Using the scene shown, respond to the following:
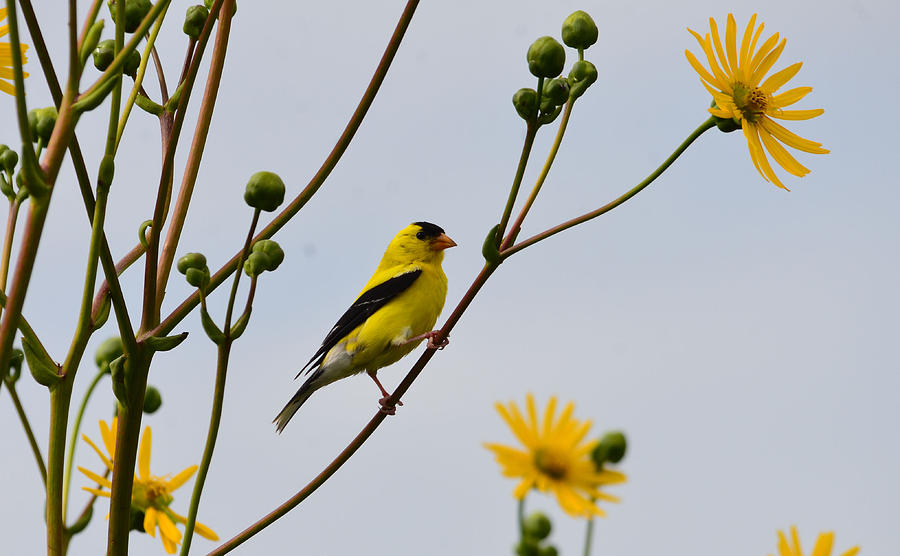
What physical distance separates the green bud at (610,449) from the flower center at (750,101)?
936mm

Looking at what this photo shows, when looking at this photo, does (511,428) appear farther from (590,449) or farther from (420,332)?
(420,332)

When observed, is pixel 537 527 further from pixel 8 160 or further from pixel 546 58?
pixel 8 160

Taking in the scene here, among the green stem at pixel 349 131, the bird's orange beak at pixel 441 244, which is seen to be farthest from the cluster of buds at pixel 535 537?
the bird's orange beak at pixel 441 244

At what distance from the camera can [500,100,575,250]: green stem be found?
4.88ft

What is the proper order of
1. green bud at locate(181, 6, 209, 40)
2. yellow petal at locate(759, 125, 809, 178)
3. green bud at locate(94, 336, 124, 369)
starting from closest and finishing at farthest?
1. yellow petal at locate(759, 125, 809, 178)
2. green bud at locate(181, 6, 209, 40)
3. green bud at locate(94, 336, 124, 369)

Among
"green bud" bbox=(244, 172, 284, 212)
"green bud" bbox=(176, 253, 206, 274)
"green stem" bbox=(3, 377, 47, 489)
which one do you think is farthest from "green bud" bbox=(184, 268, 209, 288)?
"green stem" bbox=(3, 377, 47, 489)

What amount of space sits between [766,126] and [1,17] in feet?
4.06

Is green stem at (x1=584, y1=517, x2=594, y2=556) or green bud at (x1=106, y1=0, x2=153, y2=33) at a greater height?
green bud at (x1=106, y1=0, x2=153, y2=33)

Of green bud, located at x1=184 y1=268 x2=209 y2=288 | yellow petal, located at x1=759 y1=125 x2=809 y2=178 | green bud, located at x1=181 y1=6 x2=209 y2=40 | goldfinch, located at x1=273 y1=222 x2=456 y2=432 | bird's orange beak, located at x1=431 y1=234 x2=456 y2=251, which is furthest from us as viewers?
bird's orange beak, located at x1=431 y1=234 x2=456 y2=251

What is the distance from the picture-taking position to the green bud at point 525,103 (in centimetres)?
157

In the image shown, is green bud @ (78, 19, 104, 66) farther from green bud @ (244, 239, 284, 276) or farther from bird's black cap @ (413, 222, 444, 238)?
bird's black cap @ (413, 222, 444, 238)

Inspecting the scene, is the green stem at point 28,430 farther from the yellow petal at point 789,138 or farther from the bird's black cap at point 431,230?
the bird's black cap at point 431,230

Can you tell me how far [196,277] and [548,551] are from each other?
84cm

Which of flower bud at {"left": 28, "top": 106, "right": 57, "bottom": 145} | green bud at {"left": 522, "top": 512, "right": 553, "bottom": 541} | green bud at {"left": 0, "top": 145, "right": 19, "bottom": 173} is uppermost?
flower bud at {"left": 28, "top": 106, "right": 57, "bottom": 145}
